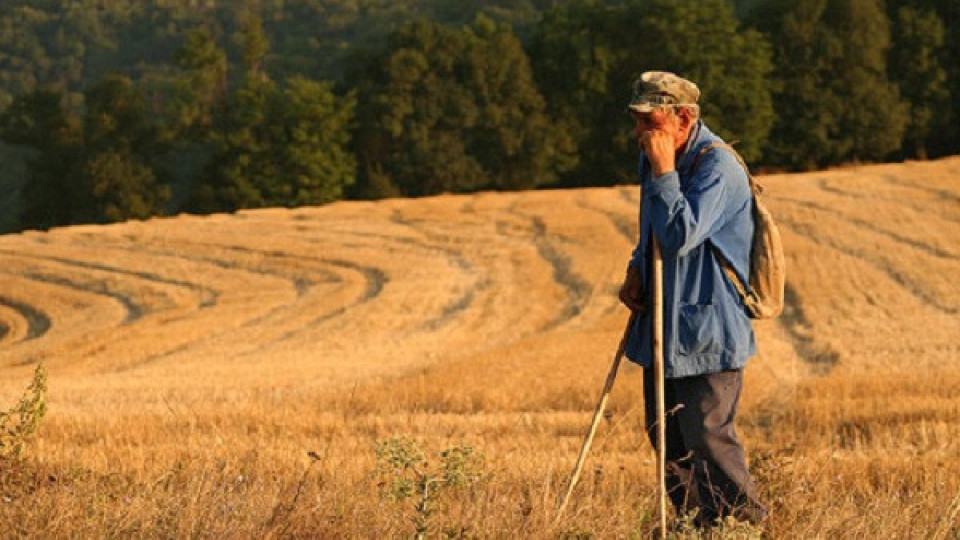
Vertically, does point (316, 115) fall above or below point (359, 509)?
below

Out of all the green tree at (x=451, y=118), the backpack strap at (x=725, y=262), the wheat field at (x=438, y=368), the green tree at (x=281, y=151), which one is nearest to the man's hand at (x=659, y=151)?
the backpack strap at (x=725, y=262)

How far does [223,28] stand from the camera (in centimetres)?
11712

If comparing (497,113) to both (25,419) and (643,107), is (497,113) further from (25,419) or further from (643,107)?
(643,107)

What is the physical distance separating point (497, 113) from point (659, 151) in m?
61.8

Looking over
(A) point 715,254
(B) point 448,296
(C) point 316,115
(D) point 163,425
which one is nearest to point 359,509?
(A) point 715,254

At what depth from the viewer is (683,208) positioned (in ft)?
20.8

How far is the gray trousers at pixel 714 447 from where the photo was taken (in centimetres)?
668

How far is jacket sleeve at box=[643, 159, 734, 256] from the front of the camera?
6316mm

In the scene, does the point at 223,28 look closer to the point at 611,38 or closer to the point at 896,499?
the point at 611,38

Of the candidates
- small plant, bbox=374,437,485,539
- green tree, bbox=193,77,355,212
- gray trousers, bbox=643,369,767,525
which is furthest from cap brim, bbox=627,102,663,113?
green tree, bbox=193,77,355,212

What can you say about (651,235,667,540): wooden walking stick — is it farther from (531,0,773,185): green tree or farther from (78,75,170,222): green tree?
(531,0,773,185): green tree

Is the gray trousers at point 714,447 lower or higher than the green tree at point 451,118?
higher

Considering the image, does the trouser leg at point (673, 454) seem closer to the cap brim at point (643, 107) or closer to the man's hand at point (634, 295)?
the man's hand at point (634, 295)

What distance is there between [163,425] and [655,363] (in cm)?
650
